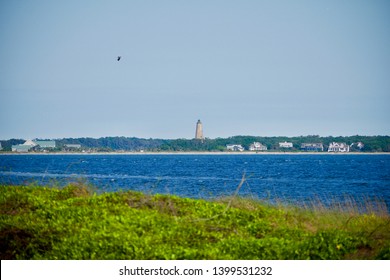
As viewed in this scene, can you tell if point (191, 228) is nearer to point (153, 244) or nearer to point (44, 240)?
point (153, 244)

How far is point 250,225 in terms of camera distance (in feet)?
45.6

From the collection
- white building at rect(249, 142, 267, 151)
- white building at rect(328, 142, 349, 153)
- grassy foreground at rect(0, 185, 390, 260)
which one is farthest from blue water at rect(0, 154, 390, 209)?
white building at rect(249, 142, 267, 151)

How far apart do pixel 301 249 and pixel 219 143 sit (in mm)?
150090

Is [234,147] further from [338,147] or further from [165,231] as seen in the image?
[165,231]

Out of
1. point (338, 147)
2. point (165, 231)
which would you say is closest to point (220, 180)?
point (165, 231)

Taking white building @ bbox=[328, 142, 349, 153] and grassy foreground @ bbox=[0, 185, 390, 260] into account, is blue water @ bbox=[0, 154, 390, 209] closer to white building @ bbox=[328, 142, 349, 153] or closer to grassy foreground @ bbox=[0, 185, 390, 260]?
grassy foreground @ bbox=[0, 185, 390, 260]

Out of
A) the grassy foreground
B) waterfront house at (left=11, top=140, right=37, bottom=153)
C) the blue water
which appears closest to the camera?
the grassy foreground

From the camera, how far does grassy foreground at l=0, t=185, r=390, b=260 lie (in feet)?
38.7

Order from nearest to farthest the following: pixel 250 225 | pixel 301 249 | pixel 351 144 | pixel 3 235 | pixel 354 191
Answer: pixel 301 249 → pixel 3 235 → pixel 250 225 → pixel 354 191 → pixel 351 144

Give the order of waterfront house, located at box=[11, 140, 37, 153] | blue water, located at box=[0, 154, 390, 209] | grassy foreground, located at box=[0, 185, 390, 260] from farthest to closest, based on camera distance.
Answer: waterfront house, located at box=[11, 140, 37, 153], blue water, located at box=[0, 154, 390, 209], grassy foreground, located at box=[0, 185, 390, 260]

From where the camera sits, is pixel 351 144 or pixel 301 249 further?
pixel 351 144

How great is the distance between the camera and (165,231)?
12.9 m

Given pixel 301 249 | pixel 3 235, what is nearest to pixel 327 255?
pixel 301 249
